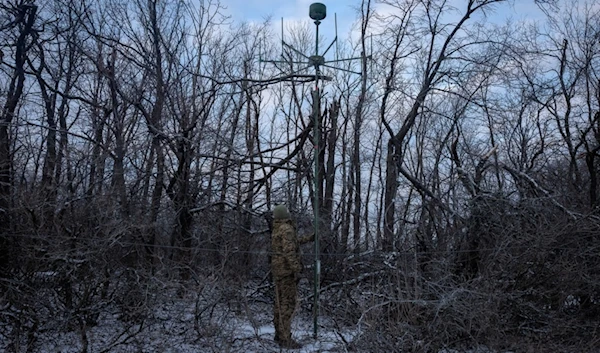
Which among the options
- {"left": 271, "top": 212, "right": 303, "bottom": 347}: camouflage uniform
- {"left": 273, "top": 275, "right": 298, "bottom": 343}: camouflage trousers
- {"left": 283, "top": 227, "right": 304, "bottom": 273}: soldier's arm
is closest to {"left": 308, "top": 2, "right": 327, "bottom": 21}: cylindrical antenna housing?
{"left": 271, "top": 212, "right": 303, "bottom": 347}: camouflage uniform

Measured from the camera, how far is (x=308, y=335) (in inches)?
344

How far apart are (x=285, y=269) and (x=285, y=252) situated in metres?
0.24

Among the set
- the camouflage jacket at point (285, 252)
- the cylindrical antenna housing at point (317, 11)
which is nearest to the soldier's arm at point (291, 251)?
the camouflage jacket at point (285, 252)

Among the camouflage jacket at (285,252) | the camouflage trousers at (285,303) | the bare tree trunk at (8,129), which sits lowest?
the camouflage trousers at (285,303)

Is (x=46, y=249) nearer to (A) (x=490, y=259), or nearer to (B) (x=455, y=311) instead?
(B) (x=455, y=311)

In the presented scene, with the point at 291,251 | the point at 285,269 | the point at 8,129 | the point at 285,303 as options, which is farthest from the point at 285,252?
the point at 8,129

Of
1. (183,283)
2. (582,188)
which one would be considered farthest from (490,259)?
(183,283)

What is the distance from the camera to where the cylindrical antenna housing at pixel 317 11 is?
28.5ft

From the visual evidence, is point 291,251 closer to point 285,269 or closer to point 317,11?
point 285,269

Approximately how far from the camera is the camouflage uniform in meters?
7.89

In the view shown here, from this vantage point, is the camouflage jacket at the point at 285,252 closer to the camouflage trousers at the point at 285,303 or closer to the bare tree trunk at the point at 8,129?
the camouflage trousers at the point at 285,303

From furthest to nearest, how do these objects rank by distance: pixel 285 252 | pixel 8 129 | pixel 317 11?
pixel 8 129 → pixel 317 11 → pixel 285 252

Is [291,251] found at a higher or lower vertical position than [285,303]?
higher

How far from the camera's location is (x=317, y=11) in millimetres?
8703
